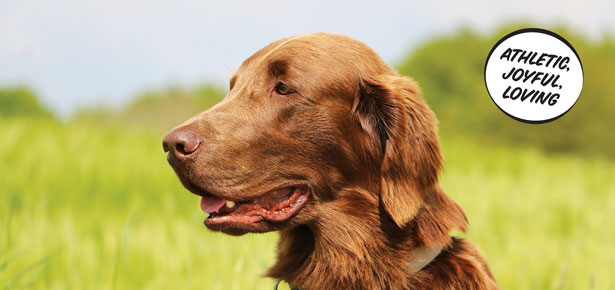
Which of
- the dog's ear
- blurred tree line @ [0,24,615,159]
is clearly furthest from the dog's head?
blurred tree line @ [0,24,615,159]

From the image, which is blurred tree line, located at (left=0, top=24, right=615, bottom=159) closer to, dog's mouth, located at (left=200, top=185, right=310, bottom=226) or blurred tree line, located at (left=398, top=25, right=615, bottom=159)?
blurred tree line, located at (left=398, top=25, right=615, bottom=159)

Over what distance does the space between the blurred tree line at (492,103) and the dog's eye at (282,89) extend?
13797 mm

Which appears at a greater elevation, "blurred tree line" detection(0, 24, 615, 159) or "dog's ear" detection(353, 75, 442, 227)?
"dog's ear" detection(353, 75, 442, 227)

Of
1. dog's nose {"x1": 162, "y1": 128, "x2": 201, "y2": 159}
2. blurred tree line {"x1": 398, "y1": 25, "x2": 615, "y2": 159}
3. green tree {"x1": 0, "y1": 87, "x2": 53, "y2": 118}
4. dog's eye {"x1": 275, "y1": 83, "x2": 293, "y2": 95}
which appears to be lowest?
green tree {"x1": 0, "y1": 87, "x2": 53, "y2": 118}

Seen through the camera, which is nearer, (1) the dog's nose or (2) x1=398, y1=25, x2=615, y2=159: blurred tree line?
(1) the dog's nose

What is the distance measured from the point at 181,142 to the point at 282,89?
1.89ft

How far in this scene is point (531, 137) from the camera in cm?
1906

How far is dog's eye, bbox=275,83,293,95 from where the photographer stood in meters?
2.85

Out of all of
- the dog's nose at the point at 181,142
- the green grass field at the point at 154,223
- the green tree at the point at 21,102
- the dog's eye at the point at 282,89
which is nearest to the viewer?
the dog's nose at the point at 181,142

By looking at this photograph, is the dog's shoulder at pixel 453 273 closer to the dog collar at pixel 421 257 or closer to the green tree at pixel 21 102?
the dog collar at pixel 421 257

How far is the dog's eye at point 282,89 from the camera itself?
9.34ft

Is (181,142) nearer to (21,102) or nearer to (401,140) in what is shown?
(401,140)

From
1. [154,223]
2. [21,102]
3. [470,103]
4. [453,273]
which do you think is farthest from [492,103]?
[453,273]

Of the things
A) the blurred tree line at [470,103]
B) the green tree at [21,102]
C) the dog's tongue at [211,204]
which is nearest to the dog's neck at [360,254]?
the dog's tongue at [211,204]
